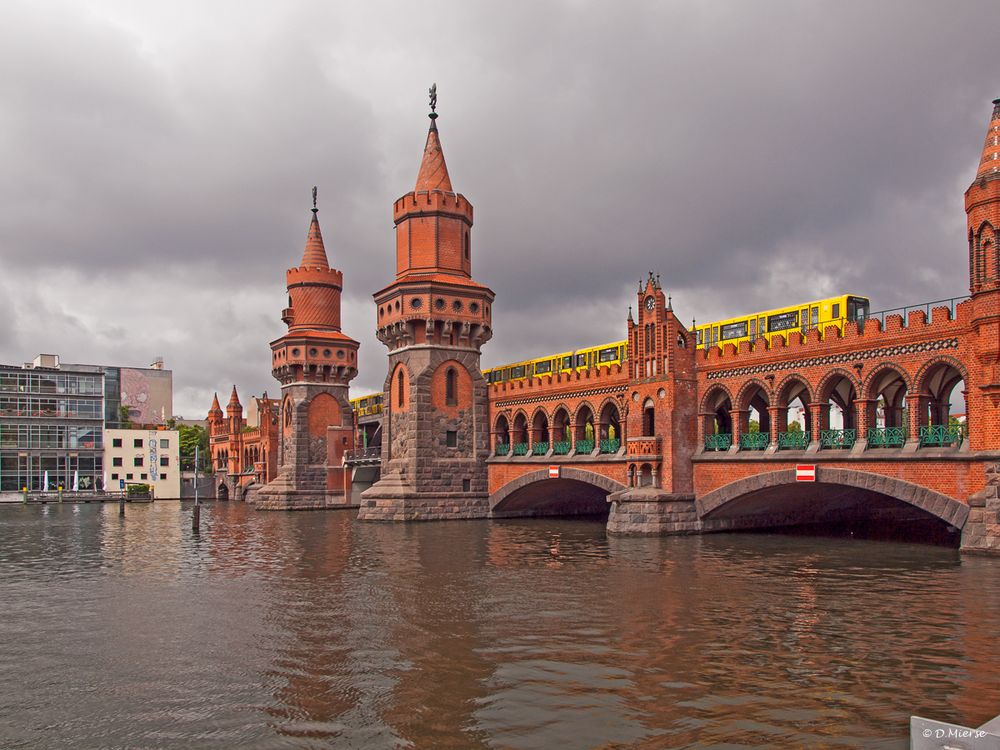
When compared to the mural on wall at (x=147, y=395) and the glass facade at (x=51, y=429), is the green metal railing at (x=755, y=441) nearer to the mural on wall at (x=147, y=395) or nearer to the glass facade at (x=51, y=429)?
the glass facade at (x=51, y=429)

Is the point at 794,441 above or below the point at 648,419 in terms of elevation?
below

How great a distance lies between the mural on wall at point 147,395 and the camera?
12175cm

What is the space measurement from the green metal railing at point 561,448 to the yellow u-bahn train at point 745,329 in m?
4.27

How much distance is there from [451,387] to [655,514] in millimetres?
18015

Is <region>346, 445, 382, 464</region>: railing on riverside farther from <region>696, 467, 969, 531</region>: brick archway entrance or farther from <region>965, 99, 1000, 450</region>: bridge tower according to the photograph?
<region>965, 99, 1000, 450</region>: bridge tower

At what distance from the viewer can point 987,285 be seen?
26078mm

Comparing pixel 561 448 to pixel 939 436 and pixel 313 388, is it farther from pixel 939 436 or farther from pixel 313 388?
pixel 313 388

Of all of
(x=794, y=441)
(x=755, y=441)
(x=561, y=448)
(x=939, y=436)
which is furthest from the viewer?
(x=561, y=448)

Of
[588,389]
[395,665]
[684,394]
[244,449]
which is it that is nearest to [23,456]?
[244,449]

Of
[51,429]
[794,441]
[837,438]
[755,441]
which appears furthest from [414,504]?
[51,429]

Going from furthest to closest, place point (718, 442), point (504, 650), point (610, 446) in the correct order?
1. point (610, 446)
2. point (718, 442)
3. point (504, 650)

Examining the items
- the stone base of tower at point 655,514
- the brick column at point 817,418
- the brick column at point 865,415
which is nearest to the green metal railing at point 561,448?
the stone base of tower at point 655,514

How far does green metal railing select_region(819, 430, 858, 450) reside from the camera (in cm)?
3109

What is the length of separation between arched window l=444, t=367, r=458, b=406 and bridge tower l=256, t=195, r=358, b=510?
63.2 ft
